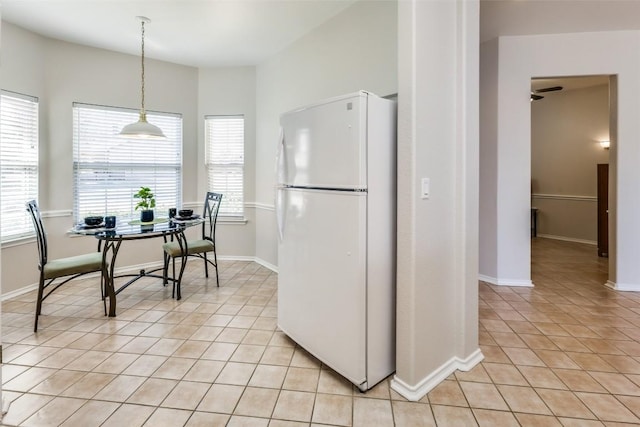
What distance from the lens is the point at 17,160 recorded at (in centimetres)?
360

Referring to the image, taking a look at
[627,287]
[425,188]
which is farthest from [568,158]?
[425,188]

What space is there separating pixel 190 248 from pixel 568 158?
6933 mm

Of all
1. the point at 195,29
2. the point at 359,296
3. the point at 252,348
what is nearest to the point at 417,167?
the point at 359,296

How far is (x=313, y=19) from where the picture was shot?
352 cm

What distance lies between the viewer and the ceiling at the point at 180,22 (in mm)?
3213

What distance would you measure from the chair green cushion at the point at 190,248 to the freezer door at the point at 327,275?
5.36 feet

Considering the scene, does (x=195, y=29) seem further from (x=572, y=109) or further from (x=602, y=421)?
(x=572, y=109)

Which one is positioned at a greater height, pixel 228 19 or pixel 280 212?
pixel 228 19

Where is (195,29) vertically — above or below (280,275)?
above

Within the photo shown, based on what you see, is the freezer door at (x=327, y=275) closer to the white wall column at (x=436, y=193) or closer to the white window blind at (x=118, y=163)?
the white wall column at (x=436, y=193)

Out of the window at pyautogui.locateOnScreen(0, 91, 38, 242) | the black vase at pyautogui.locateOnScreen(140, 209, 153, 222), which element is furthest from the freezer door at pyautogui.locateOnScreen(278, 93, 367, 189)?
the window at pyautogui.locateOnScreen(0, 91, 38, 242)

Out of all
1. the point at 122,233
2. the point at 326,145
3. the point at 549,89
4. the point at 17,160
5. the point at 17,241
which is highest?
the point at 549,89

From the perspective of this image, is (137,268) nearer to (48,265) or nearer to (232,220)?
(232,220)

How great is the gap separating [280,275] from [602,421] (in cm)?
204
